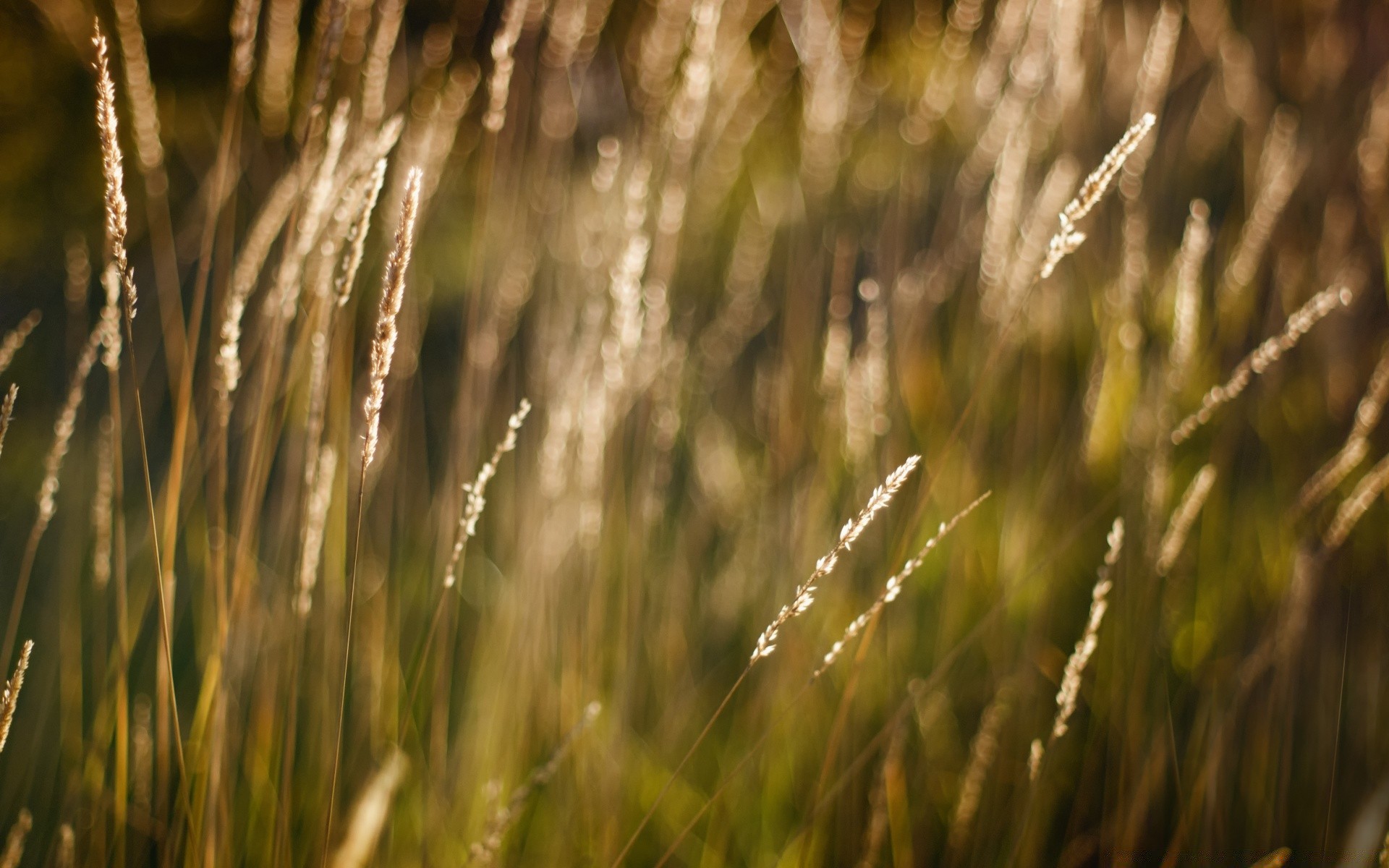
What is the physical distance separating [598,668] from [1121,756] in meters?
0.59

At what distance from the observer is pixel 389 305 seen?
47cm

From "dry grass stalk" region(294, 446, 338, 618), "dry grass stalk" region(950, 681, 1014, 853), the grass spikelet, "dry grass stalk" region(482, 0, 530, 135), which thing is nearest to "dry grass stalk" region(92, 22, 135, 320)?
"dry grass stalk" region(294, 446, 338, 618)

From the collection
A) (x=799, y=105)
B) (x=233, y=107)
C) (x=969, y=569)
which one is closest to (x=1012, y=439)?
(x=969, y=569)

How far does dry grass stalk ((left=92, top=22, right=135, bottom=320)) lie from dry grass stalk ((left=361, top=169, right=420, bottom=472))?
15 centimetres

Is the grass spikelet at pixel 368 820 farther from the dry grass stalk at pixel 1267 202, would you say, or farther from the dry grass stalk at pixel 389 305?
the dry grass stalk at pixel 1267 202

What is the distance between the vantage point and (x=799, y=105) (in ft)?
9.95

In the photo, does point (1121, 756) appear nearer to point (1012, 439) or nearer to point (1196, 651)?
point (1196, 651)

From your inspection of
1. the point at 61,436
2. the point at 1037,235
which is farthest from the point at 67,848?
the point at 1037,235

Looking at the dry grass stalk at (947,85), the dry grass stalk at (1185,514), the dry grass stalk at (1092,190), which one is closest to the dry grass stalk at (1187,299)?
the dry grass stalk at (1185,514)

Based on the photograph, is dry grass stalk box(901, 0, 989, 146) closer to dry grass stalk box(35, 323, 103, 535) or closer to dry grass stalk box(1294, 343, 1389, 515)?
dry grass stalk box(1294, 343, 1389, 515)

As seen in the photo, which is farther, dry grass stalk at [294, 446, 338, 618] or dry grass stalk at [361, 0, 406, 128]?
dry grass stalk at [361, 0, 406, 128]

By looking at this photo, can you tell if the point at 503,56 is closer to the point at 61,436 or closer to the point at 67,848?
the point at 61,436

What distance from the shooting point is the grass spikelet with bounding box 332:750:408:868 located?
81cm

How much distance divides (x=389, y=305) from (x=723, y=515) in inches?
39.7
